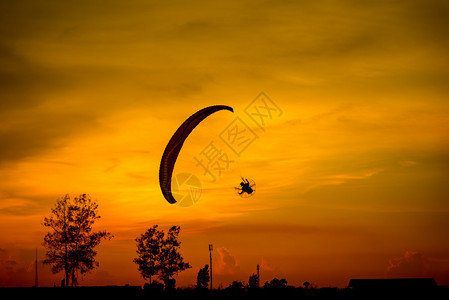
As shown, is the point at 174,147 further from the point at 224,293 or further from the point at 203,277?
the point at 203,277

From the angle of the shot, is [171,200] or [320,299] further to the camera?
[320,299]

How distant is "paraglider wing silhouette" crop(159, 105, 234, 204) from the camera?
39.0 m

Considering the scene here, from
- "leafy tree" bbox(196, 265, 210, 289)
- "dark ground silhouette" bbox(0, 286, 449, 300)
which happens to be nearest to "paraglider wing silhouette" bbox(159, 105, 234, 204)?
"dark ground silhouette" bbox(0, 286, 449, 300)

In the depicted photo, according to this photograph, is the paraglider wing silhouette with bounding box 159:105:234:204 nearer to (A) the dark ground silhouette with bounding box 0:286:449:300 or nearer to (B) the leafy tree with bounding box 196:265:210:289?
(A) the dark ground silhouette with bounding box 0:286:449:300

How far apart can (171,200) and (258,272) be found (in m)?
67.5

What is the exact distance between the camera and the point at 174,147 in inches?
1597

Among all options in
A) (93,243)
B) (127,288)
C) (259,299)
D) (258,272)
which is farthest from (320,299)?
(258,272)

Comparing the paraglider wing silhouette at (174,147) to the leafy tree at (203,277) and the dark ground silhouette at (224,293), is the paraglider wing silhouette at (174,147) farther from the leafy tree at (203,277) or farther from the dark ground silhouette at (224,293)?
the leafy tree at (203,277)

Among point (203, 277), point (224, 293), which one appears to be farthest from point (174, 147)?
point (203, 277)

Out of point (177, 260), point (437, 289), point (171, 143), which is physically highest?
point (171, 143)

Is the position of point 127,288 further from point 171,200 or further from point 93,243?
point 93,243

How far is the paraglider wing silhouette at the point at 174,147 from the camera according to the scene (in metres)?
39.0

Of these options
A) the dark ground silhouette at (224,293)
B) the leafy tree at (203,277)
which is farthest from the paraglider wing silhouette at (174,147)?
the leafy tree at (203,277)

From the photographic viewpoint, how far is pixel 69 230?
6956 centimetres
